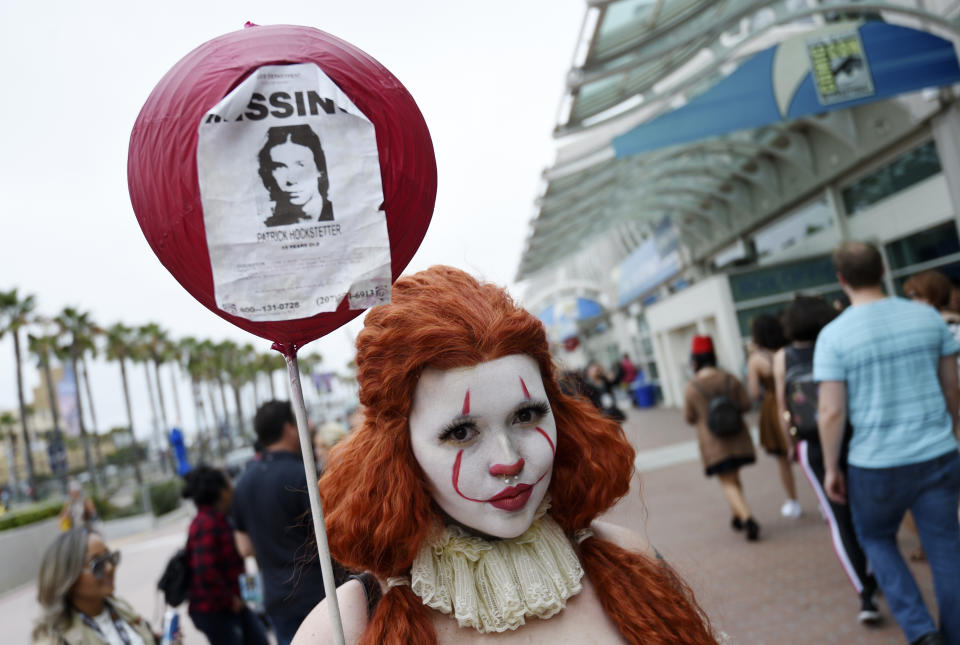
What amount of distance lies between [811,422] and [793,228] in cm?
1185

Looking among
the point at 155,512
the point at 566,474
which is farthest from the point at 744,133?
the point at 155,512

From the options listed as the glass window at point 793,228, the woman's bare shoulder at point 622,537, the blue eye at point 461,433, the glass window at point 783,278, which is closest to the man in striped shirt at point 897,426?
the woman's bare shoulder at point 622,537

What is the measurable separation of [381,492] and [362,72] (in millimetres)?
827

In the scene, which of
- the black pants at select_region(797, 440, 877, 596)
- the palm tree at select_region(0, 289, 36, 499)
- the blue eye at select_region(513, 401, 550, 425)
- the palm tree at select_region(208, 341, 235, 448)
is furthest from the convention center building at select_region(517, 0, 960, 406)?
the palm tree at select_region(208, 341, 235, 448)

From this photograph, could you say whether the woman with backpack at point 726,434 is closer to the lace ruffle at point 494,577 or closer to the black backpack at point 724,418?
the black backpack at point 724,418

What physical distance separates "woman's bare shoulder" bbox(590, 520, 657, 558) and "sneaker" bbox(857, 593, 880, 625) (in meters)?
2.87

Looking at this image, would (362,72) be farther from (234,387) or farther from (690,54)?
(234,387)

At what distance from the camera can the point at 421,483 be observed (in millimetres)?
1527

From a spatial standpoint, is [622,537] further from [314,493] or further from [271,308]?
[271,308]

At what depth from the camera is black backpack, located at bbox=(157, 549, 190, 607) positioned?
414cm

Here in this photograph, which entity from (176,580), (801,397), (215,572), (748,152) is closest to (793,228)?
(748,152)

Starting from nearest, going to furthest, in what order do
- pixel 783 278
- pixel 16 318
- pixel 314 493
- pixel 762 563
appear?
pixel 314 493, pixel 762 563, pixel 783 278, pixel 16 318

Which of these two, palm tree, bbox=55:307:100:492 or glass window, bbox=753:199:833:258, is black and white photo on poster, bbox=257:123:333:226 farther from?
palm tree, bbox=55:307:100:492

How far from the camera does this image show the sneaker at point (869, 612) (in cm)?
385
